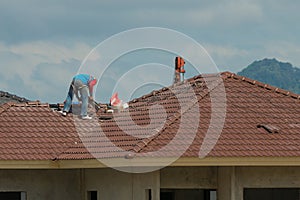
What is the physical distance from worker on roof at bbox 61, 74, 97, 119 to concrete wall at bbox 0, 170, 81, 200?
8.36 ft

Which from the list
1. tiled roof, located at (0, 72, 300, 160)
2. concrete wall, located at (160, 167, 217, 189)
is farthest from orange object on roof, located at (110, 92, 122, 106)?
concrete wall, located at (160, 167, 217, 189)

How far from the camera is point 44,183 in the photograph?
22.5m

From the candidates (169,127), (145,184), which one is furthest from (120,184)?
(169,127)

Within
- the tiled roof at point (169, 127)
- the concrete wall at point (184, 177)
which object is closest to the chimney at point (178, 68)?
the tiled roof at point (169, 127)

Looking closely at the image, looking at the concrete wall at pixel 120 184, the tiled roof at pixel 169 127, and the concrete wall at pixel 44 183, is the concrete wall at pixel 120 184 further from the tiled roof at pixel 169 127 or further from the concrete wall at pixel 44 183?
the tiled roof at pixel 169 127

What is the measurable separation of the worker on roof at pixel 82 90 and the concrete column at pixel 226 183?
5.28 metres

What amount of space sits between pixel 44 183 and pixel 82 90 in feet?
11.7

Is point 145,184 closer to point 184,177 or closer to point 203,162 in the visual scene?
point 184,177

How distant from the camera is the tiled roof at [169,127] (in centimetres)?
2011

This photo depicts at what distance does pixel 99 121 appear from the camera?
24656 millimetres

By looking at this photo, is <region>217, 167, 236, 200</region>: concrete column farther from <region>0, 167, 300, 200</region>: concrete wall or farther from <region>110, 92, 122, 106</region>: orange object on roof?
<region>110, 92, 122, 106</region>: orange object on roof

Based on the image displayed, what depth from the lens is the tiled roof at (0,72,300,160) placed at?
66.0 ft

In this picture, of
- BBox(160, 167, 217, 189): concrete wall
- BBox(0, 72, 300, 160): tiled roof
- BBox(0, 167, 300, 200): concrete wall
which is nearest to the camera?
BBox(0, 72, 300, 160): tiled roof

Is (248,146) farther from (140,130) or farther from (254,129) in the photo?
(140,130)
